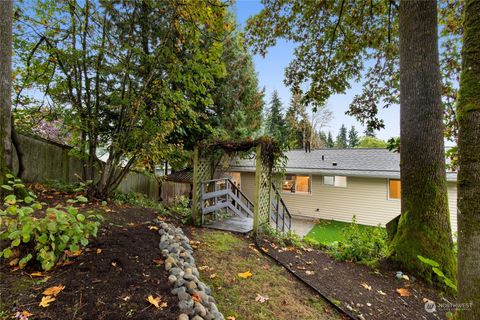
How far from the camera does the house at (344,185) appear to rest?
32.8 ft

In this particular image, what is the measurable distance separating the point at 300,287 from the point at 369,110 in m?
5.46

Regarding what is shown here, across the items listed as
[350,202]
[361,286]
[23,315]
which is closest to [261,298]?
[361,286]

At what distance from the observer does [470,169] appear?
3.46 ft

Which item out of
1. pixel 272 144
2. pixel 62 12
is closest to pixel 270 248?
pixel 272 144

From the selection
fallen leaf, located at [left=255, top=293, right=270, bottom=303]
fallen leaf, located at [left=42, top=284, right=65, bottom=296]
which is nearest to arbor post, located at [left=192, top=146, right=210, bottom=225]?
fallen leaf, located at [left=255, top=293, right=270, bottom=303]

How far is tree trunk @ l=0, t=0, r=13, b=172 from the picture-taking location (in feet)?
9.53

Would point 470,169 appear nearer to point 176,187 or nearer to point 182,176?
point 176,187

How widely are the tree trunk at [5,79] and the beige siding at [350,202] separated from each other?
10.8 meters

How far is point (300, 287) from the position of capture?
3.10 m

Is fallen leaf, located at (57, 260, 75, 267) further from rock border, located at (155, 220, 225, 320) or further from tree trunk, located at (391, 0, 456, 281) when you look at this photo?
tree trunk, located at (391, 0, 456, 281)

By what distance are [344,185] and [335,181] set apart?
0.45m

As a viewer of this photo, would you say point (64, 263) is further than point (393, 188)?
No

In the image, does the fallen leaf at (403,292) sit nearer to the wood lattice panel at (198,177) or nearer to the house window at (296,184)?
the wood lattice panel at (198,177)

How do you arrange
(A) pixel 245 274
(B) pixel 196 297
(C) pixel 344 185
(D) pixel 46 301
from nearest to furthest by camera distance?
(D) pixel 46 301 < (B) pixel 196 297 < (A) pixel 245 274 < (C) pixel 344 185
